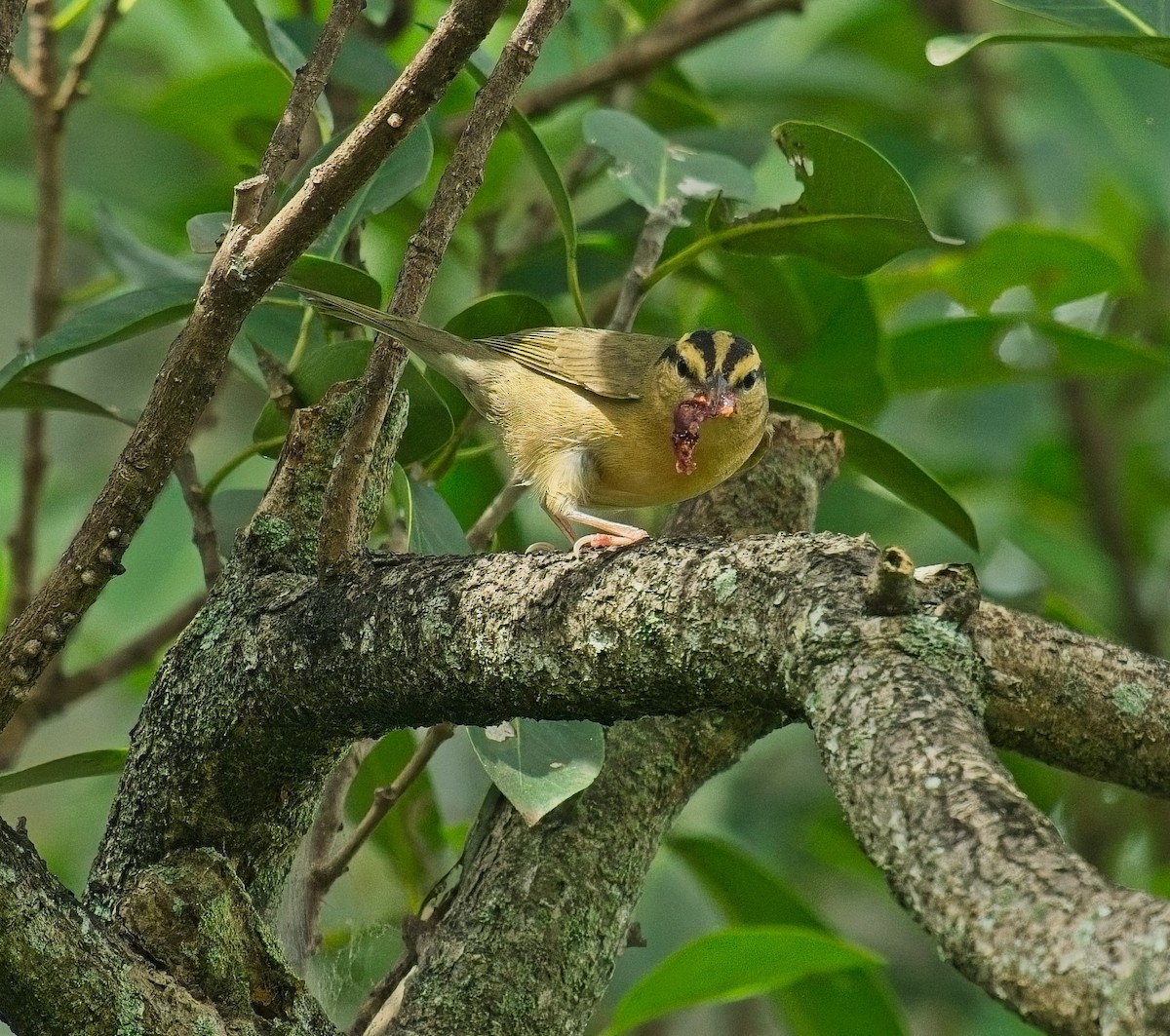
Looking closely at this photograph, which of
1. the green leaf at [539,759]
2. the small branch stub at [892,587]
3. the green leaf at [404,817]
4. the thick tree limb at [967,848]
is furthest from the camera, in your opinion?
the green leaf at [404,817]

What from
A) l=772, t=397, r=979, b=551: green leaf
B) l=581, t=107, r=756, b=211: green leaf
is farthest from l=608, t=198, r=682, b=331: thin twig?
l=772, t=397, r=979, b=551: green leaf

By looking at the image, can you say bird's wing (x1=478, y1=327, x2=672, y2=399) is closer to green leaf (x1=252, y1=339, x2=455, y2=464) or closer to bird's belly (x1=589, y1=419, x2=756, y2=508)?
bird's belly (x1=589, y1=419, x2=756, y2=508)

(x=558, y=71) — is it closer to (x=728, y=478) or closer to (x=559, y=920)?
(x=728, y=478)

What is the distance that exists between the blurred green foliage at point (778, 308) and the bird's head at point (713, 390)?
0.51ft

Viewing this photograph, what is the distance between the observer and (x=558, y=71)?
4965mm

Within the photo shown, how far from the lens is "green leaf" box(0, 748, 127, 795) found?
8.10 ft

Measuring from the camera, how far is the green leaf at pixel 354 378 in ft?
8.77

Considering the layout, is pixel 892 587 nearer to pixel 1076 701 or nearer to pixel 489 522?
pixel 1076 701

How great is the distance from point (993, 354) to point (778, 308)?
716 mm

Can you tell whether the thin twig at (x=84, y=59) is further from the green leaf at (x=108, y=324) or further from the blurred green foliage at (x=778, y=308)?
the green leaf at (x=108, y=324)

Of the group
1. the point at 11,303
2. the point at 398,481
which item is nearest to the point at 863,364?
the point at 398,481

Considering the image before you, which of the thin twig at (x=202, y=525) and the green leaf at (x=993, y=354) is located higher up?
the thin twig at (x=202, y=525)

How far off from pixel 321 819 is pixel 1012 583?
10.4ft

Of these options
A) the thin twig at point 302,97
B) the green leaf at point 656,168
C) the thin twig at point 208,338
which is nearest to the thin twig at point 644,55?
the green leaf at point 656,168
